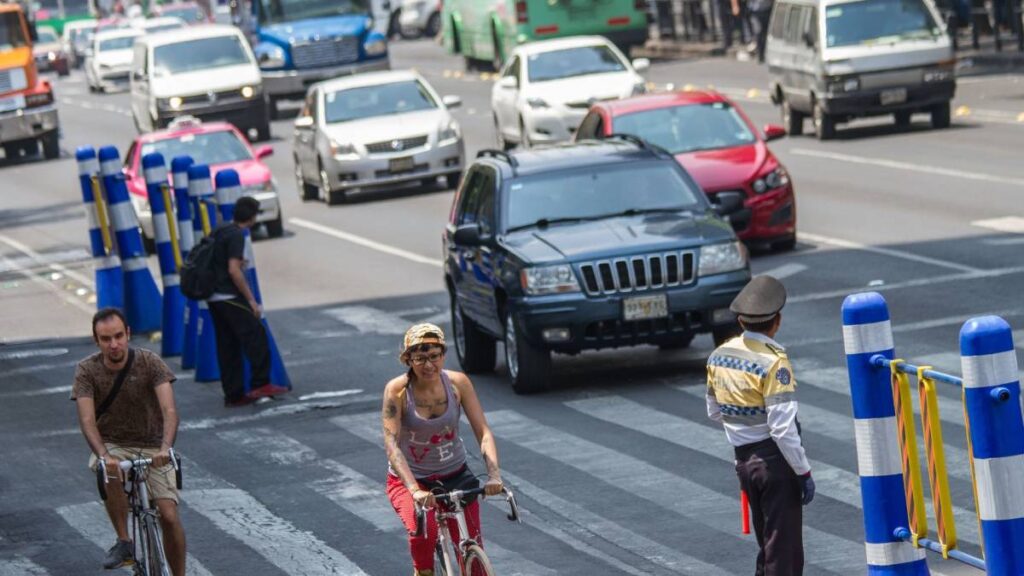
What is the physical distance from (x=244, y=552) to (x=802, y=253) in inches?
462

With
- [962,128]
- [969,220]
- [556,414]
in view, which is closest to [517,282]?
[556,414]

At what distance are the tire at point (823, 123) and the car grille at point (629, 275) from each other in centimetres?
1699

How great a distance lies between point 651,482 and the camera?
12.7 m

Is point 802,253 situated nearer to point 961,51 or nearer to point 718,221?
point 718,221

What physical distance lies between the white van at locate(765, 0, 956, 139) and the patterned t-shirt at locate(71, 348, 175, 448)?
22392 millimetres

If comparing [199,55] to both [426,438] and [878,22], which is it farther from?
[426,438]

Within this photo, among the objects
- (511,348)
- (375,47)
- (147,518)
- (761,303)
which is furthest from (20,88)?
(761,303)

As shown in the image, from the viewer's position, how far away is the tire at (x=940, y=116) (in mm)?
32625

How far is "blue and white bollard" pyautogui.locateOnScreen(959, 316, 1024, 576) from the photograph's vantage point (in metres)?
7.29

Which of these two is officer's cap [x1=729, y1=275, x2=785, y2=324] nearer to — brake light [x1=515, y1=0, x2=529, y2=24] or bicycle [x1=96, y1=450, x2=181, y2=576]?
bicycle [x1=96, y1=450, x2=181, y2=576]

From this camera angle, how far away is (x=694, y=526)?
1156cm

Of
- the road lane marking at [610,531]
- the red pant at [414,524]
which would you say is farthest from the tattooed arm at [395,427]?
the road lane marking at [610,531]

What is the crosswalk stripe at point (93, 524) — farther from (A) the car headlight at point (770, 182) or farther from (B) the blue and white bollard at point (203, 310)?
(A) the car headlight at point (770, 182)

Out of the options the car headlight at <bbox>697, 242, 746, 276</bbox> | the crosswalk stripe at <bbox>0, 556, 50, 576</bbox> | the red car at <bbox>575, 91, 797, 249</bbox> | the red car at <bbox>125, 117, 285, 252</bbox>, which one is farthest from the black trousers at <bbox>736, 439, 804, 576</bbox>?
the red car at <bbox>125, 117, 285, 252</bbox>
